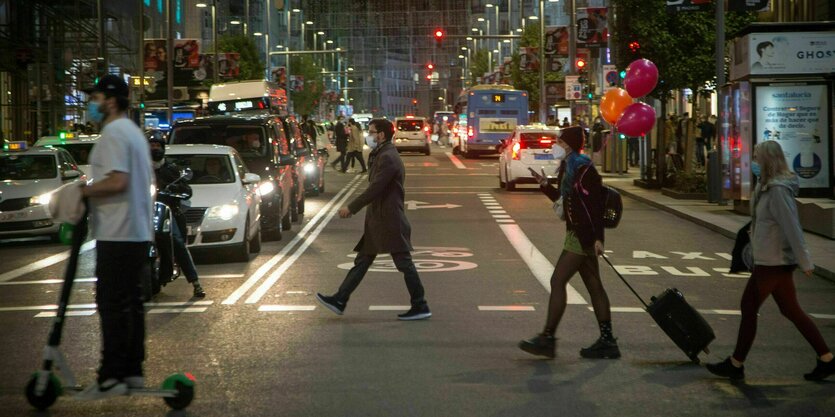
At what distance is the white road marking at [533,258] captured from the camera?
13.6 m

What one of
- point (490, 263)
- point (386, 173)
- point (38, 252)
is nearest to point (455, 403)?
point (386, 173)

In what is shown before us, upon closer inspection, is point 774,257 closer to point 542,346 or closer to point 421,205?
point 542,346

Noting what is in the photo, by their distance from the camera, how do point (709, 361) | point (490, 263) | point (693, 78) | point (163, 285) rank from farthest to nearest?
point (693, 78) → point (490, 263) → point (163, 285) → point (709, 361)

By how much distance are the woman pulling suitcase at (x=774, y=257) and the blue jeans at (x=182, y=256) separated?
19.3ft

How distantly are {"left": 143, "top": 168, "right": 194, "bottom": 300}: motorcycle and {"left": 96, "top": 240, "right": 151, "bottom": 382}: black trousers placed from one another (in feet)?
16.6

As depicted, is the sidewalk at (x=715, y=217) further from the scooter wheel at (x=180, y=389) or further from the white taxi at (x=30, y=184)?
the white taxi at (x=30, y=184)

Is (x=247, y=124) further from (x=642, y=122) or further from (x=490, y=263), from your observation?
(x=642, y=122)

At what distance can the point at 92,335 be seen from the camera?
10.8 meters

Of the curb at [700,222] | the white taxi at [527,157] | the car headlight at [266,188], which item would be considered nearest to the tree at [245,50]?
the white taxi at [527,157]

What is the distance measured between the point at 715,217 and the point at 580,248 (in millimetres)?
14469

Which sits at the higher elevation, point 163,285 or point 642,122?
point 642,122

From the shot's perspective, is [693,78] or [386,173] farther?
[693,78]

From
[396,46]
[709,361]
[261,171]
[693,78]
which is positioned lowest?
[709,361]

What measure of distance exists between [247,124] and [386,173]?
31.4ft
